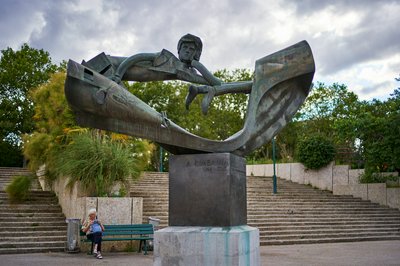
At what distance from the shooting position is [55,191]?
17.3 metres

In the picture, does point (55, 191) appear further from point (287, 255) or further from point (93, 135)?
point (287, 255)

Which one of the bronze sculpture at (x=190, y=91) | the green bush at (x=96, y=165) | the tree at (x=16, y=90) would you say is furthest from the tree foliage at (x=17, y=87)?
the bronze sculpture at (x=190, y=91)

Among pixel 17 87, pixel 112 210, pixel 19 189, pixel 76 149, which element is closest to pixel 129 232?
pixel 112 210

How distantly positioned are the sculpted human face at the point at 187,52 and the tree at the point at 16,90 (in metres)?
33.8

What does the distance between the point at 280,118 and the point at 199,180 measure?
→ 1806mm

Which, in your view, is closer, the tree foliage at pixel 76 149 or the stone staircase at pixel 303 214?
the tree foliage at pixel 76 149

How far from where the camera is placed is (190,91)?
7.11m

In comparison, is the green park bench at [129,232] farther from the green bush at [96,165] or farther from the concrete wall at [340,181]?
the concrete wall at [340,181]

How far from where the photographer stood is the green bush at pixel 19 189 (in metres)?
15.7

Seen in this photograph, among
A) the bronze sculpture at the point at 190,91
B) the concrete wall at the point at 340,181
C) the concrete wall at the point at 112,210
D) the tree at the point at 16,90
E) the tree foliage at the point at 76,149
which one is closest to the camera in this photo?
the bronze sculpture at the point at 190,91

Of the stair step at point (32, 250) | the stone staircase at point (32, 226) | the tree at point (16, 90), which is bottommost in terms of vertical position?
the stair step at point (32, 250)

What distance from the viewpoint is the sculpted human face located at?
6859mm

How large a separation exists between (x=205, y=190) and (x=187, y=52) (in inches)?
76.2

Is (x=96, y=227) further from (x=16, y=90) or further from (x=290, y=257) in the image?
(x=16, y=90)
